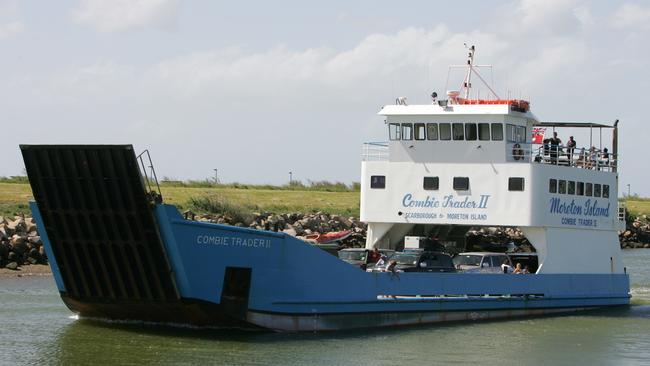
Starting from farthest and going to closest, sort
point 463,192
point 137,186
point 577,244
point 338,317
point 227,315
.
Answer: point 577,244 < point 463,192 < point 338,317 < point 227,315 < point 137,186

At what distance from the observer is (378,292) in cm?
2205

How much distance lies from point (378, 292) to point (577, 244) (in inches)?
247

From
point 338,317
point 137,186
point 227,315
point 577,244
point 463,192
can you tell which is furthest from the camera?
point 577,244

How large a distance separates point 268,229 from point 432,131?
16.9m

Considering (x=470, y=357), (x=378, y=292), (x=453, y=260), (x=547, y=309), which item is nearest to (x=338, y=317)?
(x=378, y=292)

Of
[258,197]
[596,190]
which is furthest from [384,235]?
[258,197]

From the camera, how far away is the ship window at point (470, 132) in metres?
25.0

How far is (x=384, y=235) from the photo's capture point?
25.5 meters

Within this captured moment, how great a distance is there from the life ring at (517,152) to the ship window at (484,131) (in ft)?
2.05

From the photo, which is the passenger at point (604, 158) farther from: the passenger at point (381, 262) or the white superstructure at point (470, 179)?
the passenger at point (381, 262)

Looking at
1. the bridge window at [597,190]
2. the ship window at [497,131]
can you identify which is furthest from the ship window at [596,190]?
the ship window at [497,131]

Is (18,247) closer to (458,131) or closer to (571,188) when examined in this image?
(458,131)

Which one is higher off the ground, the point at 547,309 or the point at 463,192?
the point at 463,192

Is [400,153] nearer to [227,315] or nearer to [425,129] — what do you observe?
[425,129]
